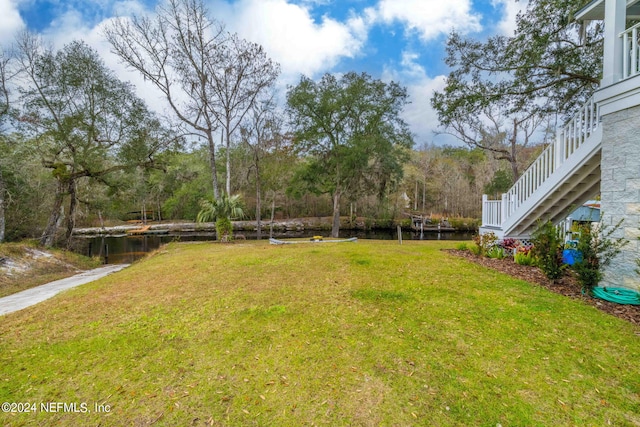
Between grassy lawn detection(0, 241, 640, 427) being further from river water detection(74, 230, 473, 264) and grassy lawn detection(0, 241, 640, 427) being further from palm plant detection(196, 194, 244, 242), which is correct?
river water detection(74, 230, 473, 264)

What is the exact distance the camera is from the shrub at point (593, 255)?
12.4 feet

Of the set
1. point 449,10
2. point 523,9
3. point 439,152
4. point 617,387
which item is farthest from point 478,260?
point 439,152

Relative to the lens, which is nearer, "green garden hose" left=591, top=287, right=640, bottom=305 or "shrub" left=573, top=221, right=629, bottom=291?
"green garden hose" left=591, top=287, right=640, bottom=305

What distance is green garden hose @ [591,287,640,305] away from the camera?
345 centimetres

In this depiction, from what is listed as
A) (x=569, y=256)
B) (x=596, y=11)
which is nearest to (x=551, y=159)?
(x=569, y=256)

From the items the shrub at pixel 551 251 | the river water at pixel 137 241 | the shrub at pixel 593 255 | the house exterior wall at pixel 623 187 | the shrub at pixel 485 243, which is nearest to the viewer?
the house exterior wall at pixel 623 187

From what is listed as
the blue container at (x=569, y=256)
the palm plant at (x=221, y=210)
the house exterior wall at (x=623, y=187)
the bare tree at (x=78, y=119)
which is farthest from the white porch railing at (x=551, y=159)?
the bare tree at (x=78, y=119)

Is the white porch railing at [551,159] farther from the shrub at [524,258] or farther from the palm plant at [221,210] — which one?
the palm plant at [221,210]

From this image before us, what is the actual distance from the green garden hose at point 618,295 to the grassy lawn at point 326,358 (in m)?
0.50

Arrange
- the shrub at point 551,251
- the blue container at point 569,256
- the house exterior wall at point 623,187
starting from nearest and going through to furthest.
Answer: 1. the house exterior wall at point 623,187
2. the shrub at point 551,251
3. the blue container at point 569,256

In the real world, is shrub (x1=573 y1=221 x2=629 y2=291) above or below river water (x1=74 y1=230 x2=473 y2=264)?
above

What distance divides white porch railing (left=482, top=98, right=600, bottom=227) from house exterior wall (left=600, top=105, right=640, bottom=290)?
0.61 m

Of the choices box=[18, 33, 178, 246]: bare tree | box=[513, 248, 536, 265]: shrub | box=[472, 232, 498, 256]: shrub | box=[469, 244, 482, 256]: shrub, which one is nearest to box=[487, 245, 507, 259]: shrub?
box=[472, 232, 498, 256]: shrub

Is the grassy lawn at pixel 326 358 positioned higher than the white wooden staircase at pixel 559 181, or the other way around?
the white wooden staircase at pixel 559 181
